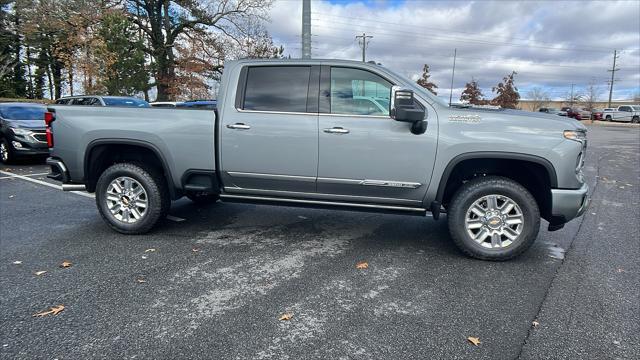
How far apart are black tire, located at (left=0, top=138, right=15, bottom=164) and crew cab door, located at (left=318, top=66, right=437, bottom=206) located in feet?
31.9

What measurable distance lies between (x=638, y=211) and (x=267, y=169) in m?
5.86

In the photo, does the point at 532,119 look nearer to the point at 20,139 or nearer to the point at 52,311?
the point at 52,311

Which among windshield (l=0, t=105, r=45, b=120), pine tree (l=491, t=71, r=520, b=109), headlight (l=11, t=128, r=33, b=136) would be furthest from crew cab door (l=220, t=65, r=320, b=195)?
pine tree (l=491, t=71, r=520, b=109)

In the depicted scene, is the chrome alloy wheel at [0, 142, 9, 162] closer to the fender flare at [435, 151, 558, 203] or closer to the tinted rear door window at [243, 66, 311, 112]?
the tinted rear door window at [243, 66, 311, 112]

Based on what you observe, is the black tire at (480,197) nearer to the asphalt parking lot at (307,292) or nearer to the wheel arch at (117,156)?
the asphalt parking lot at (307,292)

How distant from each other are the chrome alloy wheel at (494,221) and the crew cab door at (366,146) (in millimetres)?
580

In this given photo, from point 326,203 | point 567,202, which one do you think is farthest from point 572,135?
point 326,203

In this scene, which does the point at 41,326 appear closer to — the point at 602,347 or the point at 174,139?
the point at 174,139

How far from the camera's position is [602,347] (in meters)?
2.75

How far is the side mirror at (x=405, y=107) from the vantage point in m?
3.87

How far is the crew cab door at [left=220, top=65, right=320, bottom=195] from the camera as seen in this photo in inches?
173

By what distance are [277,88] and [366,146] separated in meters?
1.20

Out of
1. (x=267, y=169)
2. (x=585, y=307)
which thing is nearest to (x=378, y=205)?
(x=267, y=169)

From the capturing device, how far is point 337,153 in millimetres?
4320
